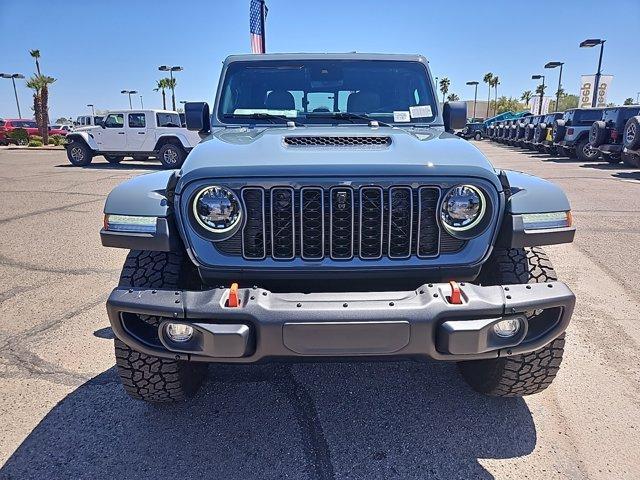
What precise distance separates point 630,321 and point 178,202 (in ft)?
11.4

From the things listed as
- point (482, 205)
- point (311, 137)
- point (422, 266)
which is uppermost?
point (311, 137)

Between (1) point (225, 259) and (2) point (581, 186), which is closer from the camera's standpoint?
(1) point (225, 259)

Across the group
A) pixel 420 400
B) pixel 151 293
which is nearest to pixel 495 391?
pixel 420 400

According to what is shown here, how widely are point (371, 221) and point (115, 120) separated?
52.1ft

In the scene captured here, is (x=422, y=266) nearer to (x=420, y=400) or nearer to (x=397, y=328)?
(x=397, y=328)

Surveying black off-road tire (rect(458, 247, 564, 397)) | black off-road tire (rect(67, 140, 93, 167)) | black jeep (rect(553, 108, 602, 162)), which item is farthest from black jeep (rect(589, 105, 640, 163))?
black off-road tire (rect(67, 140, 93, 167))

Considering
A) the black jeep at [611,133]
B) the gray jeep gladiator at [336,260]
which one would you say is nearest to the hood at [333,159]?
the gray jeep gladiator at [336,260]

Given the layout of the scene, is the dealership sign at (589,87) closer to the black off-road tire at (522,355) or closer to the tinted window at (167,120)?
the tinted window at (167,120)

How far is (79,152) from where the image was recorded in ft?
54.6

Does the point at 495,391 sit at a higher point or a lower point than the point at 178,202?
lower

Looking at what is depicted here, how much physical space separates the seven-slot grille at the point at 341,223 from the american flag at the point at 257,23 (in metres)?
9.82

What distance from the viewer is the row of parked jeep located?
40.8ft

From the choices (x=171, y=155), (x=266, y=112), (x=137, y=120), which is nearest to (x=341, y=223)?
(x=266, y=112)

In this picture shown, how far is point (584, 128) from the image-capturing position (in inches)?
682
